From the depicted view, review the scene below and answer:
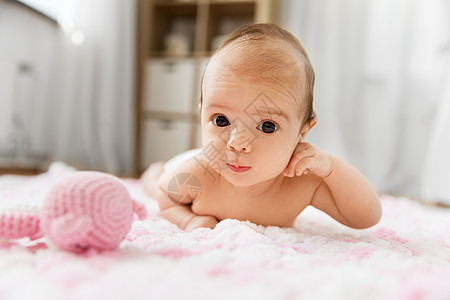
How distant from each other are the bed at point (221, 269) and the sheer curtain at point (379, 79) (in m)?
1.60

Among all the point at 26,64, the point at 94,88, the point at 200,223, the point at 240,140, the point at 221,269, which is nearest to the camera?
the point at 221,269

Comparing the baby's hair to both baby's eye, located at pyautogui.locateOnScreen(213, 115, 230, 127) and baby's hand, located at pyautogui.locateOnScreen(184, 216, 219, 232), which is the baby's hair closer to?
baby's eye, located at pyautogui.locateOnScreen(213, 115, 230, 127)

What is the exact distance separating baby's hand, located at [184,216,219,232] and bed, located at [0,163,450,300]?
0.08 metres

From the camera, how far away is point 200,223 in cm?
87

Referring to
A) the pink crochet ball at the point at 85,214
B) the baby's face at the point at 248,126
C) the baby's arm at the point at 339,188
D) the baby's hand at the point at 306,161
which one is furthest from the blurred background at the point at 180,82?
the pink crochet ball at the point at 85,214

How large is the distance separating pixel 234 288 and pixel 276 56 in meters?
0.48

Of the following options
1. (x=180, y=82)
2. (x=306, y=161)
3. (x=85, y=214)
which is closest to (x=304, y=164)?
(x=306, y=161)

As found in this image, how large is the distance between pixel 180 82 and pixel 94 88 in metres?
0.56

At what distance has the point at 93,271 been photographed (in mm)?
474

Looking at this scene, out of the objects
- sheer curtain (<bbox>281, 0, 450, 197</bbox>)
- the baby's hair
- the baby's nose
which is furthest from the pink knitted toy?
sheer curtain (<bbox>281, 0, 450, 197</bbox>)

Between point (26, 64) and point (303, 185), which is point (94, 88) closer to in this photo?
point (26, 64)

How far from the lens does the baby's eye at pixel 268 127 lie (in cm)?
77

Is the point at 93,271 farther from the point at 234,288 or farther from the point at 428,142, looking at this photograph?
the point at 428,142

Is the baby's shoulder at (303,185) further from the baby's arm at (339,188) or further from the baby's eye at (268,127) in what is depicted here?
the baby's eye at (268,127)
